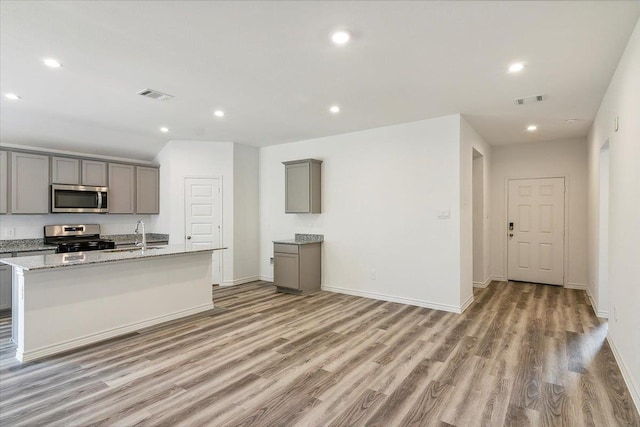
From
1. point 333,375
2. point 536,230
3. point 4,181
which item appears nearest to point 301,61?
point 333,375

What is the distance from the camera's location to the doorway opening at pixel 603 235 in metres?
4.08

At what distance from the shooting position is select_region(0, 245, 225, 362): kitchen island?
10.1 feet

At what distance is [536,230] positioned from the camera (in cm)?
620

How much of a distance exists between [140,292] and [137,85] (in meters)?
2.26

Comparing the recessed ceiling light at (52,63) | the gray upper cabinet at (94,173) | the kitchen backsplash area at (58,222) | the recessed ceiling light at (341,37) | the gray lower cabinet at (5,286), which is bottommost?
the gray lower cabinet at (5,286)

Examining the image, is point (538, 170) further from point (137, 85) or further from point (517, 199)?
point (137, 85)

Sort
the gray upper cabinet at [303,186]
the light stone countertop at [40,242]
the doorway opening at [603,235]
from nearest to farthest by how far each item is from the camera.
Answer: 1. the doorway opening at [603,235]
2. the light stone countertop at [40,242]
3. the gray upper cabinet at [303,186]

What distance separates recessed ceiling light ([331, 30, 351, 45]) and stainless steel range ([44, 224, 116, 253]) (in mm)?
4903

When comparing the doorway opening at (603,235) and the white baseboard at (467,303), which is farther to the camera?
the white baseboard at (467,303)

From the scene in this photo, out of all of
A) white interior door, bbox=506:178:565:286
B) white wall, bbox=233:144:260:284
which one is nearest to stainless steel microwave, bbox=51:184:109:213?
white wall, bbox=233:144:260:284

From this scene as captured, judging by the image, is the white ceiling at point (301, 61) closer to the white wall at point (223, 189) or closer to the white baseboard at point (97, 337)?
the white wall at point (223, 189)

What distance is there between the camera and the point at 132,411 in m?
2.25

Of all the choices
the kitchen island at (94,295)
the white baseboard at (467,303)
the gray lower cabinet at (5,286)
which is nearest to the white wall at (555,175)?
the white baseboard at (467,303)

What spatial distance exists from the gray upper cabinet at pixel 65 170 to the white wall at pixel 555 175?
7.36 m
